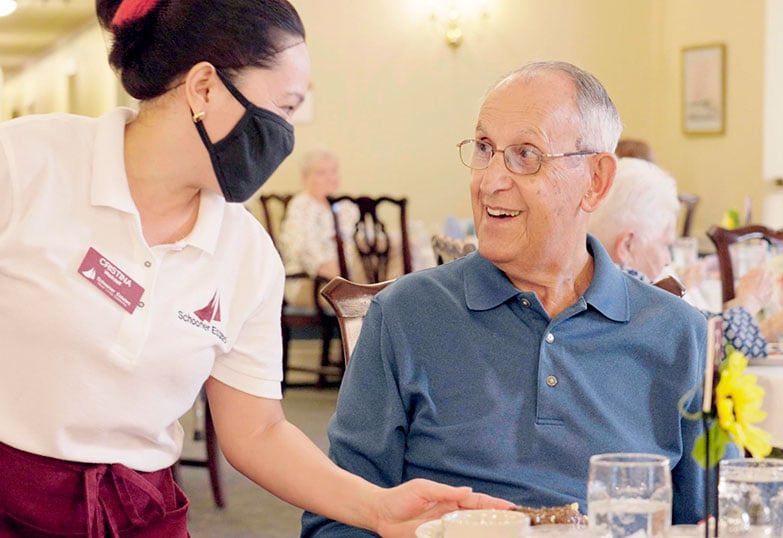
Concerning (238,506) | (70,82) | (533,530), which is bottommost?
(238,506)

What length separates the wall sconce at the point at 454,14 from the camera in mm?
8734

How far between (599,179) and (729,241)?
2.33 m

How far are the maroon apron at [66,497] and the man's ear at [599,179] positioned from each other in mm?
886

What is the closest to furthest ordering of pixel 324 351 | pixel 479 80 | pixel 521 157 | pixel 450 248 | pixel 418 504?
pixel 418 504 → pixel 521 157 → pixel 450 248 → pixel 324 351 → pixel 479 80

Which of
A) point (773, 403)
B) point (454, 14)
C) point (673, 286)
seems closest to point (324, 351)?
point (454, 14)

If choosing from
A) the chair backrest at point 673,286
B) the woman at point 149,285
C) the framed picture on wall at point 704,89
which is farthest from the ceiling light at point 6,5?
the woman at point 149,285

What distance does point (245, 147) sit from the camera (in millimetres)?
1732

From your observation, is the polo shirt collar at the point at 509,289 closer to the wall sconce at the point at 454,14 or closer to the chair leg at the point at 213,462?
the chair leg at the point at 213,462

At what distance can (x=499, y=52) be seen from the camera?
890 cm

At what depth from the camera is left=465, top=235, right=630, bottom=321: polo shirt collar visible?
6.22 feet

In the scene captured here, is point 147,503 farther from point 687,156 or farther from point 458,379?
point 687,156

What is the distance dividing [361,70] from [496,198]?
22.2 ft

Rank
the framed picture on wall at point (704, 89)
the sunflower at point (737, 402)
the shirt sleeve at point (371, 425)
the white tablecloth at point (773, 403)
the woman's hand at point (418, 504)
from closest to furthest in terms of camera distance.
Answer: the sunflower at point (737, 402) < the woman's hand at point (418, 504) < the shirt sleeve at point (371, 425) < the white tablecloth at point (773, 403) < the framed picture on wall at point (704, 89)

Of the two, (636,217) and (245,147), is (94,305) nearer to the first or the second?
(245,147)
